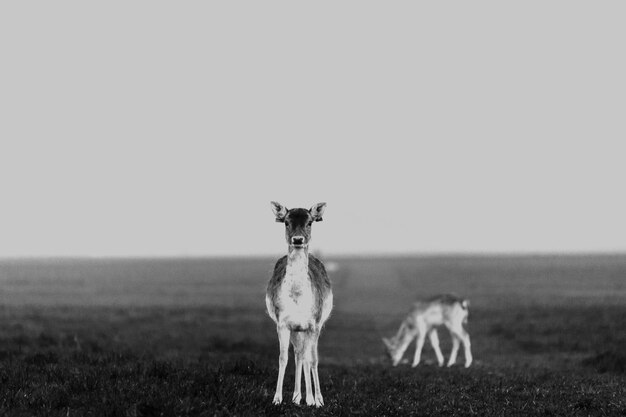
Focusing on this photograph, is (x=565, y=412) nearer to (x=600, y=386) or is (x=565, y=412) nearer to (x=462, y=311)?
(x=600, y=386)

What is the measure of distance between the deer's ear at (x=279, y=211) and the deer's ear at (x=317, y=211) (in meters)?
0.48

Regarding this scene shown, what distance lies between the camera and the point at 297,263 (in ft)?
36.7

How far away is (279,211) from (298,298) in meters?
1.55

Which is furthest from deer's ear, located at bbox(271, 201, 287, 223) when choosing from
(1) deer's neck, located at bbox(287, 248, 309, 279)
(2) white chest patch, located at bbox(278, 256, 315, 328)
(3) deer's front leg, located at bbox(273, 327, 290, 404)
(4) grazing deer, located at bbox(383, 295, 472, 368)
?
(4) grazing deer, located at bbox(383, 295, 472, 368)

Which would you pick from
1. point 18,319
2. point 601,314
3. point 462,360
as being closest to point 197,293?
point 18,319

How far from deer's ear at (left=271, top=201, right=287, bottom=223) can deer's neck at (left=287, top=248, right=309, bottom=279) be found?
587mm

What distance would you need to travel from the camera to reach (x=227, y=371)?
46.3ft

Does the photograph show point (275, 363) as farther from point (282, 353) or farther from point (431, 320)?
point (431, 320)

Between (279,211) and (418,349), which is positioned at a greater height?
(279,211)

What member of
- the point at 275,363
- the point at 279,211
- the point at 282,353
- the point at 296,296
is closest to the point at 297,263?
the point at 296,296

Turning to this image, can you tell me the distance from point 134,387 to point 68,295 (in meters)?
55.9

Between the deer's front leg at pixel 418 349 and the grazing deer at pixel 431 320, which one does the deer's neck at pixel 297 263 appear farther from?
the grazing deer at pixel 431 320

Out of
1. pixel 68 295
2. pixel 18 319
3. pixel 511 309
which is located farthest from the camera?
pixel 68 295

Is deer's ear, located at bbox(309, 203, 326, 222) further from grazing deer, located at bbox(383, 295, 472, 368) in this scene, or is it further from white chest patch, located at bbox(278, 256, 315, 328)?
grazing deer, located at bbox(383, 295, 472, 368)
